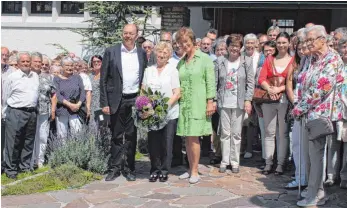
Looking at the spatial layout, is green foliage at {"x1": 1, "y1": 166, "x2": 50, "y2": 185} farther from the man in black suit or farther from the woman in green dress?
the woman in green dress

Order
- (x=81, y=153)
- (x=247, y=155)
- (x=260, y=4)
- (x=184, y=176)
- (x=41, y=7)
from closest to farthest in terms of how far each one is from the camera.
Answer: (x=184, y=176) → (x=81, y=153) → (x=247, y=155) → (x=260, y=4) → (x=41, y=7)

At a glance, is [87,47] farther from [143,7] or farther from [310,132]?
[310,132]

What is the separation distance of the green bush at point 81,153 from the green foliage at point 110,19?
21.3 ft

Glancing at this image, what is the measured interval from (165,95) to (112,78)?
79 centimetres

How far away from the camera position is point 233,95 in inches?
291

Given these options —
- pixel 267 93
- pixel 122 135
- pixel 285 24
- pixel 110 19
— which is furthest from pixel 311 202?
pixel 110 19

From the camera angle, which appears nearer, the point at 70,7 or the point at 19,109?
the point at 19,109

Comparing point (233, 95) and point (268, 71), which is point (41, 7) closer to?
point (233, 95)

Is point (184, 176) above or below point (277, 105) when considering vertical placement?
below

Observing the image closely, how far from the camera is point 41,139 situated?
7.88 meters

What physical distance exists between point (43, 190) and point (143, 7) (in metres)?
8.32

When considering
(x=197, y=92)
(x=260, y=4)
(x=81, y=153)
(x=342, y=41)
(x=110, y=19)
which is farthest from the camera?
(x=110, y=19)

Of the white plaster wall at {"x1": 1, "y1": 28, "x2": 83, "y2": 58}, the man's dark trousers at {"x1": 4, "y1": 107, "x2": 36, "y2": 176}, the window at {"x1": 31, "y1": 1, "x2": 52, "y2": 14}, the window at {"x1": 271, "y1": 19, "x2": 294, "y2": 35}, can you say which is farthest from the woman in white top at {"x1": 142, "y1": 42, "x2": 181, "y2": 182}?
the window at {"x1": 31, "y1": 1, "x2": 52, "y2": 14}

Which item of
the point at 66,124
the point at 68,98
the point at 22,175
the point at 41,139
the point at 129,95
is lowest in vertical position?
the point at 22,175
